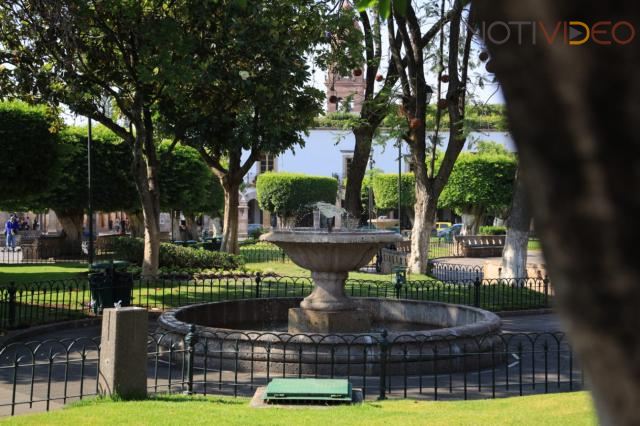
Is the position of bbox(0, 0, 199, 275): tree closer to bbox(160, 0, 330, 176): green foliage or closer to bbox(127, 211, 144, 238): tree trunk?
bbox(160, 0, 330, 176): green foliage

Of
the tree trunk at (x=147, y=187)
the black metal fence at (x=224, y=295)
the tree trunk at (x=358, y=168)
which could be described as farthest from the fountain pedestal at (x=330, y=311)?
the tree trunk at (x=358, y=168)

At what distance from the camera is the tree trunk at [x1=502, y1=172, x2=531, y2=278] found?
Answer: 63.0 feet

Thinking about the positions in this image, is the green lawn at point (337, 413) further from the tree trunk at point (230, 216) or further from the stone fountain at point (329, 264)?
the tree trunk at point (230, 216)

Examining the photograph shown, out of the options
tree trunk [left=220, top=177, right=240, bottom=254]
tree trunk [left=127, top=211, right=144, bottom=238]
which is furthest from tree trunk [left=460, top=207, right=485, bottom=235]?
tree trunk [left=220, top=177, right=240, bottom=254]

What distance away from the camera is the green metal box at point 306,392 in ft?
24.9

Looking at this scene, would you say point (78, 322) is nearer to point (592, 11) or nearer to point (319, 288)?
point (319, 288)

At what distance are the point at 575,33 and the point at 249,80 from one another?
17.8 metres

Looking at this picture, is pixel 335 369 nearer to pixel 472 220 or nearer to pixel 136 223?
pixel 136 223

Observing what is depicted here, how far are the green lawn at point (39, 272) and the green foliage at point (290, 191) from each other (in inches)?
973

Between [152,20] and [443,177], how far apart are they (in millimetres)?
8551

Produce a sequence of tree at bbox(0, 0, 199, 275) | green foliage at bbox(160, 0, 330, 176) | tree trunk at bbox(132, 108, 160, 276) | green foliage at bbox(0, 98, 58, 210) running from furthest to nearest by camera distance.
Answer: green foliage at bbox(0, 98, 58, 210) → tree trunk at bbox(132, 108, 160, 276) → green foliage at bbox(160, 0, 330, 176) → tree at bbox(0, 0, 199, 275)

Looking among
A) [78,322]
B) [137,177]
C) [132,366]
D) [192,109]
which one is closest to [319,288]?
[132,366]

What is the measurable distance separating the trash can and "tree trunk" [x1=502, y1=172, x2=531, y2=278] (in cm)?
993

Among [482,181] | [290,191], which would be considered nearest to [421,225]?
[482,181]
